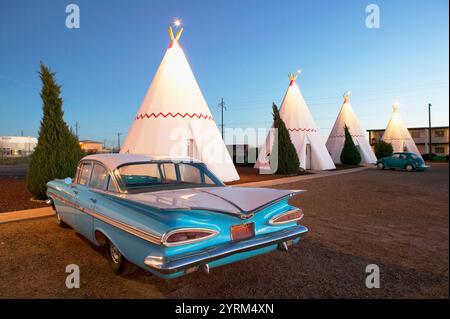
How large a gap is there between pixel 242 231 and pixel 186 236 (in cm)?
58

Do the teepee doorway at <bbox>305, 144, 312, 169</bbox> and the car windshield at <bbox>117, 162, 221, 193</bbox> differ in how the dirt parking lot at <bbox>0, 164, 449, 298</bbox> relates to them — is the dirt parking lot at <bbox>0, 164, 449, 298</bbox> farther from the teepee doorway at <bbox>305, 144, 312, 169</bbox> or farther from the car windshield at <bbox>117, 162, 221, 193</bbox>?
the teepee doorway at <bbox>305, 144, 312, 169</bbox>

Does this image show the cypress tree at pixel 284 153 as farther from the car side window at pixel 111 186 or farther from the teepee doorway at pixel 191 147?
the car side window at pixel 111 186

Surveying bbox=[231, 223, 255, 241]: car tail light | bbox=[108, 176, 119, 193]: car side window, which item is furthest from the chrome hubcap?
bbox=[231, 223, 255, 241]: car tail light

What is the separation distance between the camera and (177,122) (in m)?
11.9

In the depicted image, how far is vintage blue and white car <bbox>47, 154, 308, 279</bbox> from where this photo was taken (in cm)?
239

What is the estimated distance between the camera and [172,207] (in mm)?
2357

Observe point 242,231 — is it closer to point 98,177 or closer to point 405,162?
point 98,177

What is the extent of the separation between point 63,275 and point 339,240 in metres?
3.82

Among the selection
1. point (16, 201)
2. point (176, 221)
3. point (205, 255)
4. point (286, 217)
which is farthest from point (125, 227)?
point (16, 201)

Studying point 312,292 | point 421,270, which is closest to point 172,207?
point 312,292

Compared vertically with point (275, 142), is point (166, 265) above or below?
below

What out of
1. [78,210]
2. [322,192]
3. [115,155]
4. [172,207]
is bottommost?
[322,192]
